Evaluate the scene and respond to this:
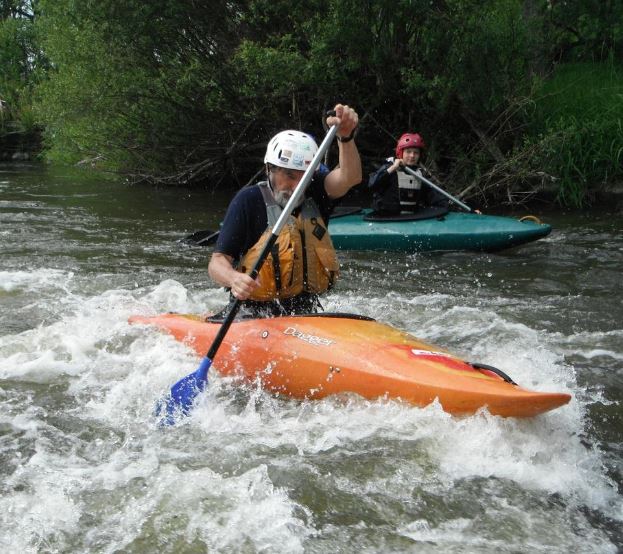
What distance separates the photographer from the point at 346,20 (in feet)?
29.5

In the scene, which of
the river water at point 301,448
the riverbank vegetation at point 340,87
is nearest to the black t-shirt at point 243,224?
the river water at point 301,448

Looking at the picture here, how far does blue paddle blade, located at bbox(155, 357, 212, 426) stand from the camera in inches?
134

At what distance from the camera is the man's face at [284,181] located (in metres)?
3.62

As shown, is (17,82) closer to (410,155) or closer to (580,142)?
(580,142)

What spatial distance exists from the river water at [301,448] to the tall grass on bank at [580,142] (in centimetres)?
415

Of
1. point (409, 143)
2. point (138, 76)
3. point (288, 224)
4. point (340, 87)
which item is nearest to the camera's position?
point (288, 224)

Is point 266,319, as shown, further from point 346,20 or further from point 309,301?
point 346,20

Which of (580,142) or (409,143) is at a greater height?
(409,143)

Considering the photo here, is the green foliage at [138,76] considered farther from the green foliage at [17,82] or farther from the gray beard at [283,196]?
the green foliage at [17,82]

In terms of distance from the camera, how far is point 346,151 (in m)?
3.50

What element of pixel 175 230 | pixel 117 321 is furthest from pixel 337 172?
pixel 175 230

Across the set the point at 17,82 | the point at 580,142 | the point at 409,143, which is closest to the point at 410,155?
the point at 409,143

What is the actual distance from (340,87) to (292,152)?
22.7ft

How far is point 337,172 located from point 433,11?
6129mm
